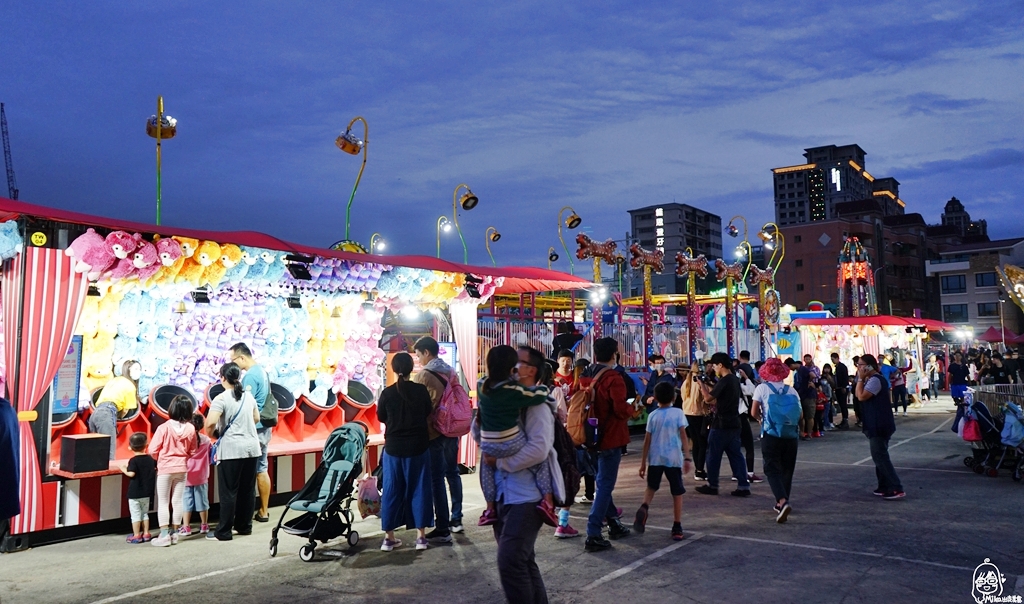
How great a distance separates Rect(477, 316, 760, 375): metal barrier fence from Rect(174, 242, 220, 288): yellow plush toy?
18.1 ft

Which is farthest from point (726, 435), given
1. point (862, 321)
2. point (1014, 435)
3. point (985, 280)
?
point (985, 280)

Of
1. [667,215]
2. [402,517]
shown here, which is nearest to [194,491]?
[402,517]

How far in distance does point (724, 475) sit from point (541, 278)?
15.5 feet

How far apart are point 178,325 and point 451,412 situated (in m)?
5.08

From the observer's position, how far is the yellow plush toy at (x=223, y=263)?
27.9 feet

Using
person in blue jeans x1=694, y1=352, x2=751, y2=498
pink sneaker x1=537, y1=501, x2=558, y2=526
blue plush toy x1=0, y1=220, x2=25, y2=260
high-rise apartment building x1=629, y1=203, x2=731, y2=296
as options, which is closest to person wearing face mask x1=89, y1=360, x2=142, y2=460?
blue plush toy x1=0, y1=220, x2=25, y2=260

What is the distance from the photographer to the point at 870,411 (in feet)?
27.8

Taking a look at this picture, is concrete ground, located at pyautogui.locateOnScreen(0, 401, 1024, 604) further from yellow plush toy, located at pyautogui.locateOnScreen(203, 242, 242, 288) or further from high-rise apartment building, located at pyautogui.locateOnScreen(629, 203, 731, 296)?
high-rise apartment building, located at pyautogui.locateOnScreen(629, 203, 731, 296)

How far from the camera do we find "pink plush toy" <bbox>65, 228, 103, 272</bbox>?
7.07 metres

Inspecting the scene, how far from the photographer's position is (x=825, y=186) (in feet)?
346

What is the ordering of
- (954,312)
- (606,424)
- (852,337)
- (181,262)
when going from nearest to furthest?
(606,424) < (181,262) < (852,337) < (954,312)

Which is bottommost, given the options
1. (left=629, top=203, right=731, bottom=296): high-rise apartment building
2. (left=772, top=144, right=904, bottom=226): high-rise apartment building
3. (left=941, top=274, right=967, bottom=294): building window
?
(left=941, top=274, right=967, bottom=294): building window

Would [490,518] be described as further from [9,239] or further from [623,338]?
[623,338]

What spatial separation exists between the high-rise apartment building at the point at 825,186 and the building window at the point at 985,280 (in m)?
34.0
